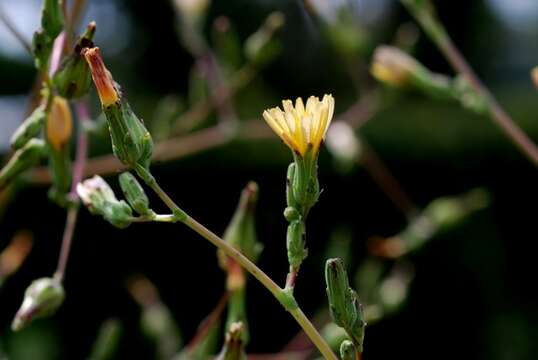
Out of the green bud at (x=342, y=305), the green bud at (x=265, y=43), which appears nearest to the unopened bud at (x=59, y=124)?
the green bud at (x=342, y=305)

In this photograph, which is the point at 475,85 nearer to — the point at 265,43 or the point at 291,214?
the point at 265,43

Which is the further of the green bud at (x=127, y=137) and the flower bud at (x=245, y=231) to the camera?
the flower bud at (x=245, y=231)

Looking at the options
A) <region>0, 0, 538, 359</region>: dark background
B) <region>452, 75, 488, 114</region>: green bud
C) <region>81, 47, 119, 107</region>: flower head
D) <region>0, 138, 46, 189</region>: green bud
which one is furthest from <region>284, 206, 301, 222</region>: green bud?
<region>0, 0, 538, 359</region>: dark background

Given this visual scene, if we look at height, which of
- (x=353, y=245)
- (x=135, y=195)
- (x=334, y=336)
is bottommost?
(x=353, y=245)

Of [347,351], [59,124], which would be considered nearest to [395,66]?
[59,124]

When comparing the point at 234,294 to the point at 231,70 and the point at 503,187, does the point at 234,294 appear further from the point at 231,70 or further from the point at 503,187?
the point at 503,187

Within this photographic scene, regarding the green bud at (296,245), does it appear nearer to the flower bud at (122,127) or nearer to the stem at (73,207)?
the flower bud at (122,127)

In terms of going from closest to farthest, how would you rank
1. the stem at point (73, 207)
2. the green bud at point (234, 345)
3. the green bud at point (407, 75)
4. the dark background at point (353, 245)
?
the green bud at point (234, 345), the stem at point (73, 207), the green bud at point (407, 75), the dark background at point (353, 245)
